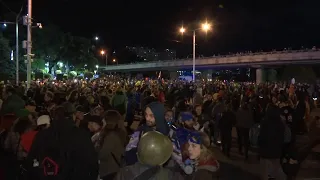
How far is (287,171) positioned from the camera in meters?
7.78

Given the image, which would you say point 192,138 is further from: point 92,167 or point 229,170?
point 229,170

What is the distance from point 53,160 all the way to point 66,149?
168mm

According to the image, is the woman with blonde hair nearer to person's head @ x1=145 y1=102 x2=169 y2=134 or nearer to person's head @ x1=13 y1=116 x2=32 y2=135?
person's head @ x1=145 y1=102 x2=169 y2=134

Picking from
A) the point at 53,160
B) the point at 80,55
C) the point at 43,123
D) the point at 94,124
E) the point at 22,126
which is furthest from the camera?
the point at 80,55

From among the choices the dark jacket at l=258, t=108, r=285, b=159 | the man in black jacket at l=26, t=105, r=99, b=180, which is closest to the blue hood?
the man in black jacket at l=26, t=105, r=99, b=180

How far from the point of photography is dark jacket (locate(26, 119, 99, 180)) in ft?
13.9

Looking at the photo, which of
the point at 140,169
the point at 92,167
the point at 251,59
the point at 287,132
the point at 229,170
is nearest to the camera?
the point at 140,169

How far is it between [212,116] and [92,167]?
9136 millimetres

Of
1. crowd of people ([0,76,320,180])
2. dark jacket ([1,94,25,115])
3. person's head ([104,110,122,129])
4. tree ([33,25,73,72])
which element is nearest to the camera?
crowd of people ([0,76,320,180])

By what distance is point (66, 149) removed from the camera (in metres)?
4.27

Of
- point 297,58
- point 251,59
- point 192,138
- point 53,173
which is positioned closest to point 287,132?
point 192,138

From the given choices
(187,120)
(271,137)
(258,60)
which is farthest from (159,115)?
(258,60)

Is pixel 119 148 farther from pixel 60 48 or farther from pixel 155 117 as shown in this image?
pixel 60 48

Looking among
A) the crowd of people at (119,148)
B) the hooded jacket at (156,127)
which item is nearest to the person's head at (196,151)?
the crowd of people at (119,148)
